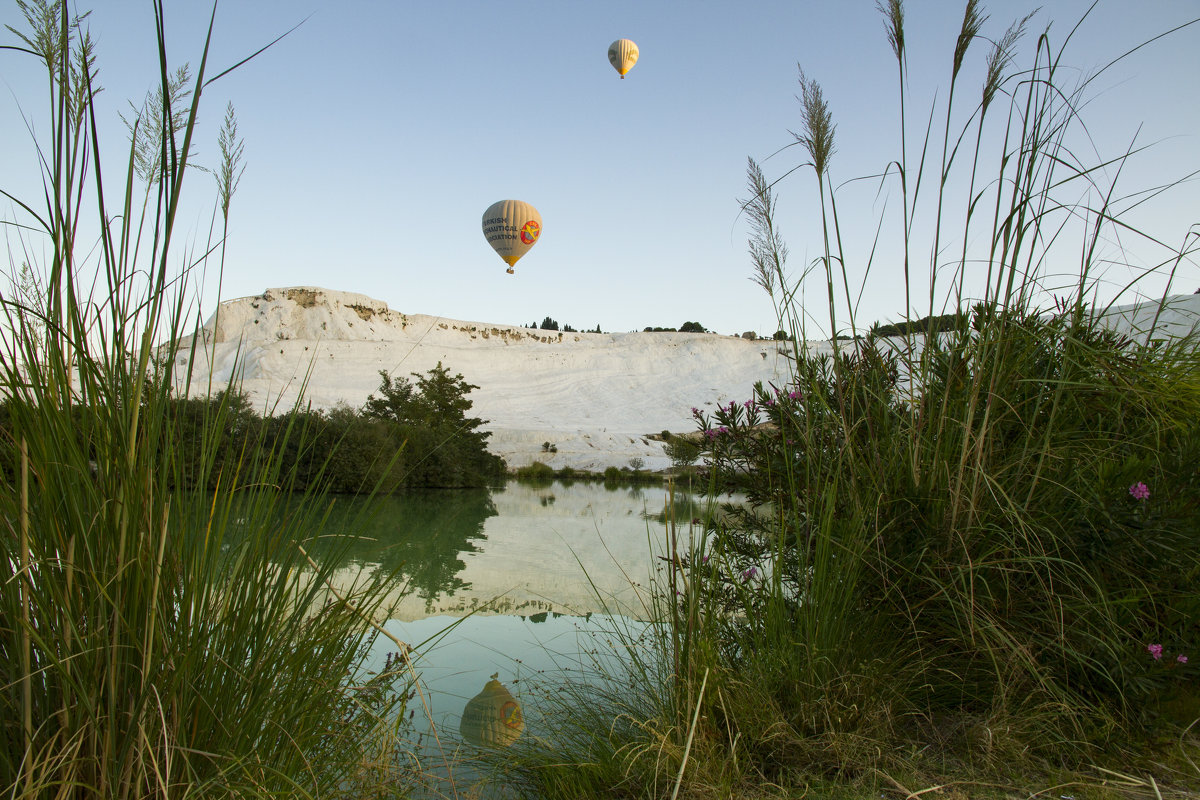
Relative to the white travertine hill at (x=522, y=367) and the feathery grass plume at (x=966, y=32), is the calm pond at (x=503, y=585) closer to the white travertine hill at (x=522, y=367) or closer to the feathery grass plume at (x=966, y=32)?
the feathery grass plume at (x=966, y=32)

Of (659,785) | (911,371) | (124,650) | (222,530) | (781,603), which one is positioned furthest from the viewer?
(911,371)

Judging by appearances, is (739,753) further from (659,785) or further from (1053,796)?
(1053,796)

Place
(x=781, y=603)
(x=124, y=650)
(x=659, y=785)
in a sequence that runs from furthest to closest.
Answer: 1. (x=781, y=603)
2. (x=659, y=785)
3. (x=124, y=650)

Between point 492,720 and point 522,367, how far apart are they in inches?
1477

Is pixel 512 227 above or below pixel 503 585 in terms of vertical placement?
above

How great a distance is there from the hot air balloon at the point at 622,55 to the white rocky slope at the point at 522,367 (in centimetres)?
1050

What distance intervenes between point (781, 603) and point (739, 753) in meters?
0.32

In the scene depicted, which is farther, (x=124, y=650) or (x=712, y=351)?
(x=712, y=351)

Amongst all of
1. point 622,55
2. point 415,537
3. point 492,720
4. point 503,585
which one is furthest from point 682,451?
point 622,55

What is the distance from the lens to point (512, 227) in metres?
20.7

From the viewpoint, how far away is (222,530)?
1.01 metres

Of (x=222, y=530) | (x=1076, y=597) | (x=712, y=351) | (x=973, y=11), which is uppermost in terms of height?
(x=712, y=351)

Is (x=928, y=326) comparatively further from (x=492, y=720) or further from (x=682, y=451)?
(x=492, y=720)

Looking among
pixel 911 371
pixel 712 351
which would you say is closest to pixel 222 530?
pixel 911 371
